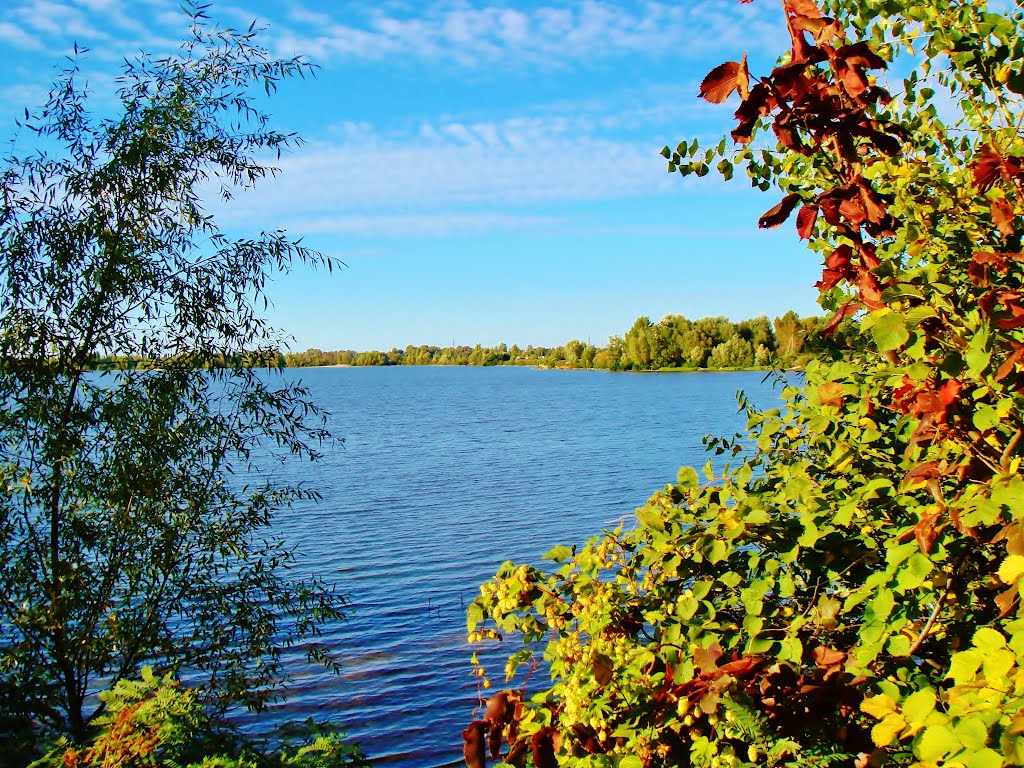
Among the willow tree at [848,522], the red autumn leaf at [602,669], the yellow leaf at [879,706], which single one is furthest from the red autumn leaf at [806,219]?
the red autumn leaf at [602,669]

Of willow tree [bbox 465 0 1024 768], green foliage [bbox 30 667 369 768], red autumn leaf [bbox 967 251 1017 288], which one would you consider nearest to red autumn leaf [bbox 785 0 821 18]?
willow tree [bbox 465 0 1024 768]

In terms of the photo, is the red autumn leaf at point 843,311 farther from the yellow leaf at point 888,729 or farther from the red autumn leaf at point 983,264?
the yellow leaf at point 888,729

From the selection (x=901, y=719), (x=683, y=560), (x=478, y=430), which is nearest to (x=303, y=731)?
(x=683, y=560)

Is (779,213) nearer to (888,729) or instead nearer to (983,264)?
(983,264)

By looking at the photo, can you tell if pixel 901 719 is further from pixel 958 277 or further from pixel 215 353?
pixel 215 353

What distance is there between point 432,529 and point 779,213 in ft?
57.3

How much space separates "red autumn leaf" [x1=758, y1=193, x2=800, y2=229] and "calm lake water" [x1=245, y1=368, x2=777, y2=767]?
695 centimetres

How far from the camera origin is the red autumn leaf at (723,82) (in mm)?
2029

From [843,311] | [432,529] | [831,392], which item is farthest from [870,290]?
[432,529]

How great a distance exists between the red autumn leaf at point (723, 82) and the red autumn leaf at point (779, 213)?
0.98 ft

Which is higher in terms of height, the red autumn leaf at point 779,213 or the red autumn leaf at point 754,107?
the red autumn leaf at point 754,107

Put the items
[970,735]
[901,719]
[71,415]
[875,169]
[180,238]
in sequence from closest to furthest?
[970,735], [901,719], [875,169], [71,415], [180,238]

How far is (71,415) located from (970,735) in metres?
6.27

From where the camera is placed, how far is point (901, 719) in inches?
68.9
